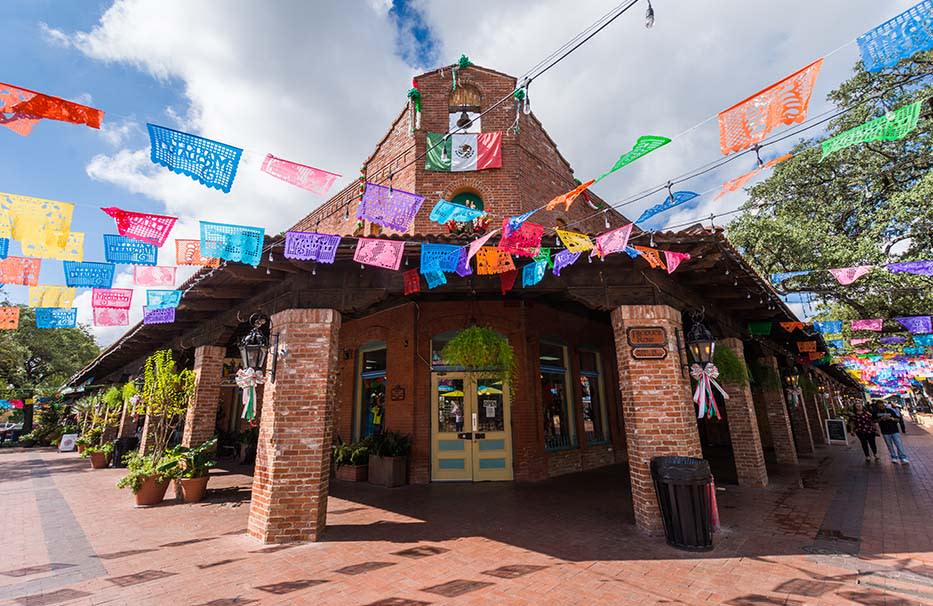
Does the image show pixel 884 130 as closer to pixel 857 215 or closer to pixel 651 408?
pixel 651 408

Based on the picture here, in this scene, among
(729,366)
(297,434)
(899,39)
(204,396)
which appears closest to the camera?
(899,39)

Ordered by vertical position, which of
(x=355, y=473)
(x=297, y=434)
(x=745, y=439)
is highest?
(x=297, y=434)

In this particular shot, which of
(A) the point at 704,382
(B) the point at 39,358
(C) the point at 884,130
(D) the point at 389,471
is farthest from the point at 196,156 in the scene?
(B) the point at 39,358

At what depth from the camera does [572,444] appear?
9883 mm

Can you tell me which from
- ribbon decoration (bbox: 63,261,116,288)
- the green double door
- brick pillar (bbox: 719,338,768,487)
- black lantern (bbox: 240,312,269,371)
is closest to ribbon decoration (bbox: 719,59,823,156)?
brick pillar (bbox: 719,338,768,487)

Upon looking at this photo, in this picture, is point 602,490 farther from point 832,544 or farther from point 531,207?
point 531,207

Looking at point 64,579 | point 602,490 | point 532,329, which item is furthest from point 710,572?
point 64,579

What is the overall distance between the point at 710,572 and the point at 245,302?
305 inches

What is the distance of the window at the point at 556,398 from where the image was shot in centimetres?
948

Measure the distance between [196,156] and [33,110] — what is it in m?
1.22

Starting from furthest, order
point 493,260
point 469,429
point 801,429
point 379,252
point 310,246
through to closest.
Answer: point 801,429 < point 469,429 < point 493,260 < point 379,252 < point 310,246

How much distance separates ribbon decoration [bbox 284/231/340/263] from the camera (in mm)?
4828

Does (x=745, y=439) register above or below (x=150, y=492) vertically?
above

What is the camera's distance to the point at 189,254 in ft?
18.3
